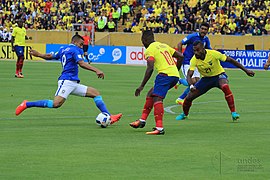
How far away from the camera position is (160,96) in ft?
49.3

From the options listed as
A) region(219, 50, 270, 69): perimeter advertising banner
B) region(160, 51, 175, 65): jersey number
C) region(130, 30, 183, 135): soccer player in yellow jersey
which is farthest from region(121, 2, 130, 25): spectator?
region(160, 51, 175, 65): jersey number

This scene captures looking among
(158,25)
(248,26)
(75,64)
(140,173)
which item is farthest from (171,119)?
(158,25)

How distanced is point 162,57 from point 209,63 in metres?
2.14

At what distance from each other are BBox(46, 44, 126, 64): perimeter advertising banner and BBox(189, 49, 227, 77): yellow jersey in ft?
109

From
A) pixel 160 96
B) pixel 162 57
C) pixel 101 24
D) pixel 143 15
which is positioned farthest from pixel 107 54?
pixel 160 96

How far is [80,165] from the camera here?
36.2 ft

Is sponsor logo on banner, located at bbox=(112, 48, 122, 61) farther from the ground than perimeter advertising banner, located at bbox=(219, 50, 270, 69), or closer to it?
closer to it

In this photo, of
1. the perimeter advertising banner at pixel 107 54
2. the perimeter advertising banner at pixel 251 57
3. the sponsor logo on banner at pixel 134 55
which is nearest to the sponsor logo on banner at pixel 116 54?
the perimeter advertising banner at pixel 107 54

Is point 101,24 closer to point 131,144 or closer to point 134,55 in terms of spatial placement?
point 134,55

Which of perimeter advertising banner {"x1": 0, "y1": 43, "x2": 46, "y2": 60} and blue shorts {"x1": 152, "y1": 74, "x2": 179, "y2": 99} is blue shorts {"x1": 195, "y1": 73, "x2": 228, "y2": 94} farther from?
perimeter advertising banner {"x1": 0, "y1": 43, "x2": 46, "y2": 60}

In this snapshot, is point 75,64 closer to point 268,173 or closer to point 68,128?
point 68,128

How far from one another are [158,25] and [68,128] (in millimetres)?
39010

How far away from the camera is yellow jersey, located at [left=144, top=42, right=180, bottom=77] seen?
49.3 ft

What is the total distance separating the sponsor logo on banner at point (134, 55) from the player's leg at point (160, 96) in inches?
1358
